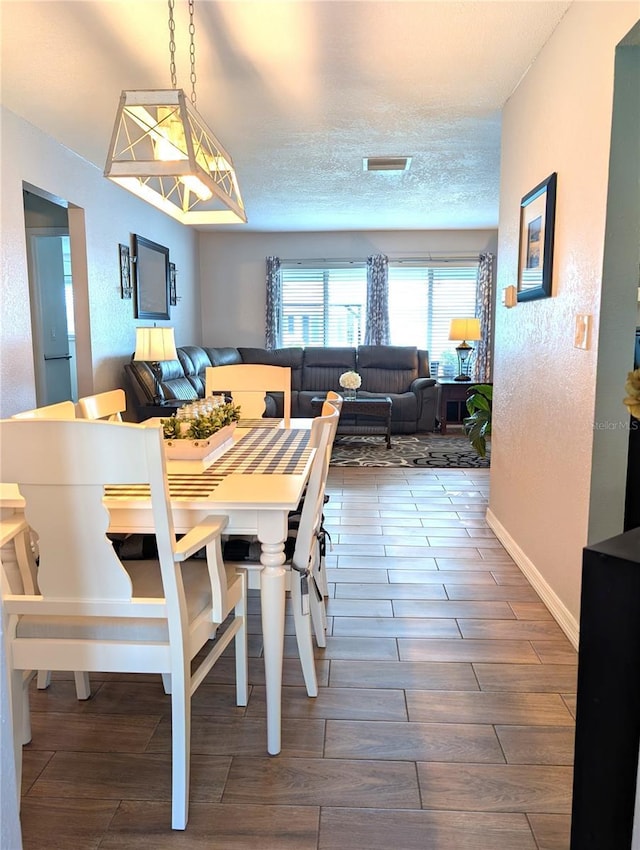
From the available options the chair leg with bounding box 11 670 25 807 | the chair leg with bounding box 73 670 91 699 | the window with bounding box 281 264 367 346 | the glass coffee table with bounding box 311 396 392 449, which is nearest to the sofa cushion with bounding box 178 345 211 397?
the glass coffee table with bounding box 311 396 392 449

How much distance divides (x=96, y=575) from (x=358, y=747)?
2.94ft

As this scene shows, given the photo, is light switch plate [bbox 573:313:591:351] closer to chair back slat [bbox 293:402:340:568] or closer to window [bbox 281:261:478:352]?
chair back slat [bbox 293:402:340:568]

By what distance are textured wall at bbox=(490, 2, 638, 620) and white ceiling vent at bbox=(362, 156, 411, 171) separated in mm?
1257

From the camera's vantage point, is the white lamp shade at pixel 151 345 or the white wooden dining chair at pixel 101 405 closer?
the white wooden dining chair at pixel 101 405

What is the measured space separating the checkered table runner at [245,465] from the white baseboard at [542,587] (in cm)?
107

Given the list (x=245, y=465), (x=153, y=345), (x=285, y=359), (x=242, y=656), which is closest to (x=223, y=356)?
(x=285, y=359)

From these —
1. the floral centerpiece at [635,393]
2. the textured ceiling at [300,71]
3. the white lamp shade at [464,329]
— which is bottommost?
the floral centerpiece at [635,393]

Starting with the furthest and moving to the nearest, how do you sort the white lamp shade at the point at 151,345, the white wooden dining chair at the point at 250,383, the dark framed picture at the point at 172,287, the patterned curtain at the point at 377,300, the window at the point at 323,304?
the window at the point at 323,304
the patterned curtain at the point at 377,300
the dark framed picture at the point at 172,287
the white lamp shade at the point at 151,345
the white wooden dining chair at the point at 250,383

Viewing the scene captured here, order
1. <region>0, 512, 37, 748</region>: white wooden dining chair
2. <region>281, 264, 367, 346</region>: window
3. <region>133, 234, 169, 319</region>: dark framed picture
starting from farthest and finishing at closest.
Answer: <region>281, 264, 367, 346</region>: window, <region>133, 234, 169, 319</region>: dark framed picture, <region>0, 512, 37, 748</region>: white wooden dining chair

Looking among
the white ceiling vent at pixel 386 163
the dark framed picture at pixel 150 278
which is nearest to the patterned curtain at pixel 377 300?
the dark framed picture at pixel 150 278

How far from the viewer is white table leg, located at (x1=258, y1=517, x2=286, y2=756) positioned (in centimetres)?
159

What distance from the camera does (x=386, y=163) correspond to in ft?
14.8

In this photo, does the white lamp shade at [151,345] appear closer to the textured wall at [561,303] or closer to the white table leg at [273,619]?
the textured wall at [561,303]

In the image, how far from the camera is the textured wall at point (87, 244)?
353cm
